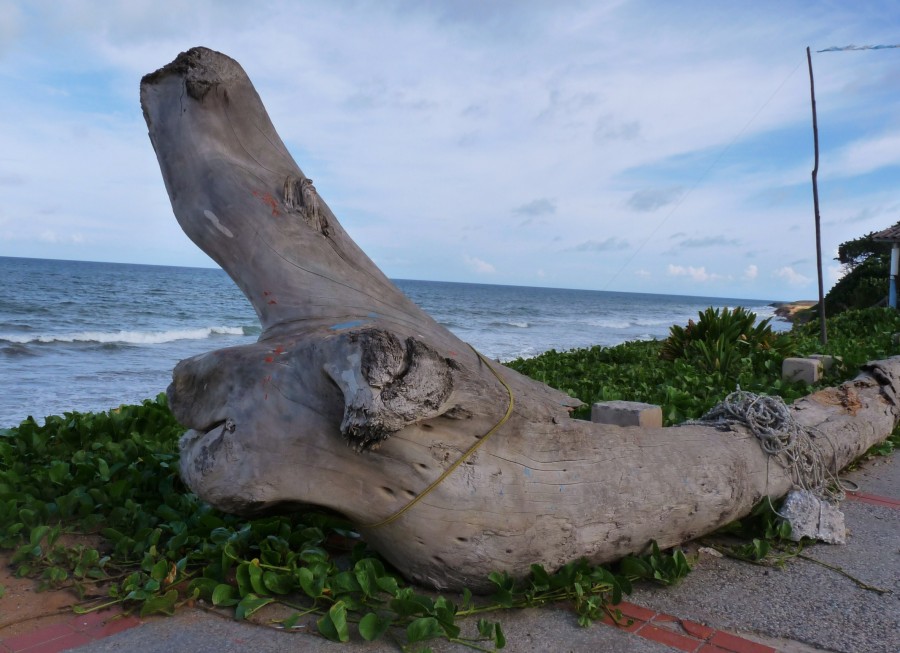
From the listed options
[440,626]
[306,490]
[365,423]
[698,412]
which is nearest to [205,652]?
[306,490]

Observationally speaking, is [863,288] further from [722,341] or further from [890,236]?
[722,341]

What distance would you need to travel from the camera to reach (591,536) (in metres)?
2.86

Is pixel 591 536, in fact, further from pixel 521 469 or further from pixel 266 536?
pixel 266 536

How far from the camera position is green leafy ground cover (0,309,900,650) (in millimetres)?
2461

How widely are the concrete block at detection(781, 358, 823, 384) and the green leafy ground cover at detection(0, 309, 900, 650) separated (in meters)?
4.06

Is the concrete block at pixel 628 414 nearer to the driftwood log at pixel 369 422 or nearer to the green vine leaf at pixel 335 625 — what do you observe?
the driftwood log at pixel 369 422

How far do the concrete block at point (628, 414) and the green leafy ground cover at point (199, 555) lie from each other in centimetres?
111

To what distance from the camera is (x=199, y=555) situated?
2.80m

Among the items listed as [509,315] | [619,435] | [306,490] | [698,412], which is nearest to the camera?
[306,490]

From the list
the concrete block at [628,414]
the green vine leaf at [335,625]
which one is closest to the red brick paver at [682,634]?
the green vine leaf at [335,625]

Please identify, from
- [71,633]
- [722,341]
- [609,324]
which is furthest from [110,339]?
[609,324]

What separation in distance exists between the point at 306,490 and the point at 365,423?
0.56 meters

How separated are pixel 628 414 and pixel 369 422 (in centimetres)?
287

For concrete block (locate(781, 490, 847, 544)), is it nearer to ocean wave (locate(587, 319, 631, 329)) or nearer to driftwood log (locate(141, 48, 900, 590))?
driftwood log (locate(141, 48, 900, 590))
